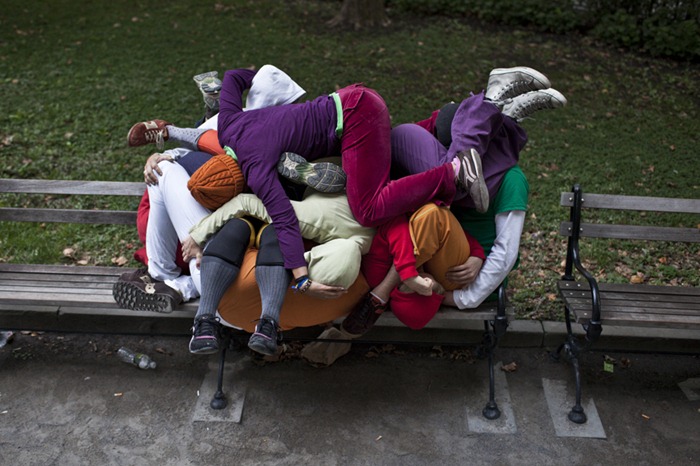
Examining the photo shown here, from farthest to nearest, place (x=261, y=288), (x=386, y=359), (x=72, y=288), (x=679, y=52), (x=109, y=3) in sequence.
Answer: (x=109, y=3) → (x=679, y=52) → (x=386, y=359) → (x=72, y=288) → (x=261, y=288)

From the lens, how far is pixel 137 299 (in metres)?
3.83

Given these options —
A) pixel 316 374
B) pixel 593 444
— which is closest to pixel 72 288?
pixel 316 374

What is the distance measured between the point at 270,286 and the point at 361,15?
696 cm

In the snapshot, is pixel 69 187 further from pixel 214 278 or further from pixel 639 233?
pixel 639 233

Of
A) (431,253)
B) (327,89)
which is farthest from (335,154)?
(327,89)

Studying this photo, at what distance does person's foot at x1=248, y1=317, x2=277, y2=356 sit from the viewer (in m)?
3.39

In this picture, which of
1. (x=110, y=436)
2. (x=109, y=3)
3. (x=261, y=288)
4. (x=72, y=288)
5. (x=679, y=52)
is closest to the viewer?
(x=261, y=288)

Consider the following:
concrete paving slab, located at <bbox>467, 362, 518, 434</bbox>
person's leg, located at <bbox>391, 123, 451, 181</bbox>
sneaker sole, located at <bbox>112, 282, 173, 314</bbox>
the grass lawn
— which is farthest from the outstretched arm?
sneaker sole, located at <bbox>112, 282, 173, 314</bbox>

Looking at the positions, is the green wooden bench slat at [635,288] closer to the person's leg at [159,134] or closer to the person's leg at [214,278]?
the person's leg at [214,278]

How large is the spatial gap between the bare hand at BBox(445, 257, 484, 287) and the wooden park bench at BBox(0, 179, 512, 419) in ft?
0.93

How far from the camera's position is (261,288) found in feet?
11.6

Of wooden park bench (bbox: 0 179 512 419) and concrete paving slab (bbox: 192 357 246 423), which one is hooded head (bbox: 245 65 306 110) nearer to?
wooden park bench (bbox: 0 179 512 419)

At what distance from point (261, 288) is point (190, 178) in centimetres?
70

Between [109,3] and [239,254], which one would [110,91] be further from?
[239,254]
